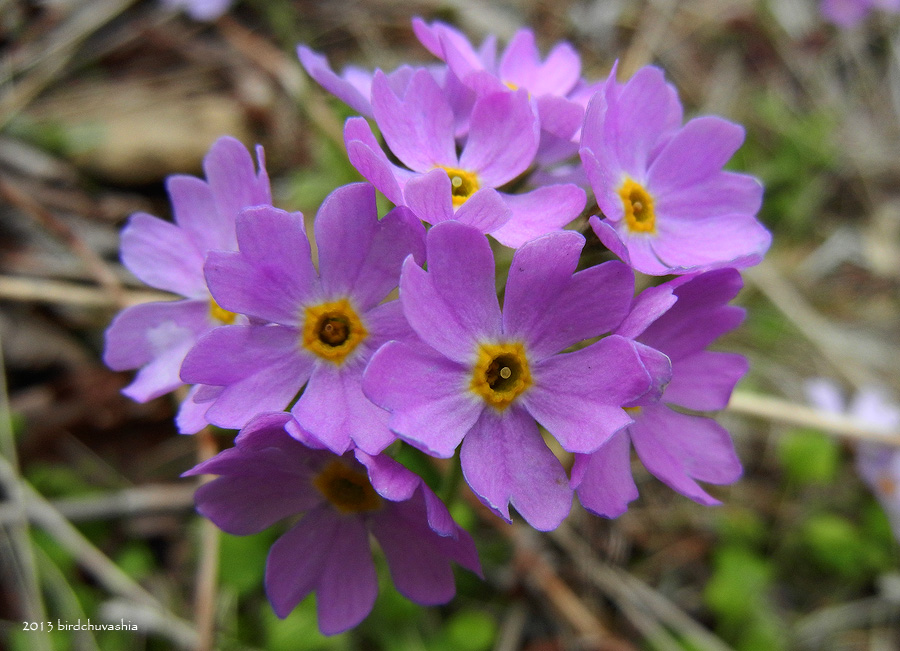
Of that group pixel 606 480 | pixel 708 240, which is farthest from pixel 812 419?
pixel 606 480

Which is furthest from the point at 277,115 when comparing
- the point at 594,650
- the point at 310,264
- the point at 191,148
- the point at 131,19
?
the point at 594,650

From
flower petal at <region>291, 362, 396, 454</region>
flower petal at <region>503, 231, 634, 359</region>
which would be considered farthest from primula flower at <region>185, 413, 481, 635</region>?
flower petal at <region>503, 231, 634, 359</region>

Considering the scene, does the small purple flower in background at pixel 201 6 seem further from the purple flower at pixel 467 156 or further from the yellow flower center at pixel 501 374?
the yellow flower center at pixel 501 374

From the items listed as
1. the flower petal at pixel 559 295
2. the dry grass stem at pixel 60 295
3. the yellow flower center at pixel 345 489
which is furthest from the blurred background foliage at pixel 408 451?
the yellow flower center at pixel 345 489

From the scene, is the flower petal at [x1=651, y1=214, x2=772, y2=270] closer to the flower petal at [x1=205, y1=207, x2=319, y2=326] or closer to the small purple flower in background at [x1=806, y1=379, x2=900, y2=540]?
the flower petal at [x1=205, y1=207, x2=319, y2=326]

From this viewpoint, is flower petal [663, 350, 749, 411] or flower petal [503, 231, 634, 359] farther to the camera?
flower petal [663, 350, 749, 411]

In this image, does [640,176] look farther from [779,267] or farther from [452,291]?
[779,267]
